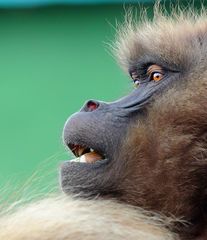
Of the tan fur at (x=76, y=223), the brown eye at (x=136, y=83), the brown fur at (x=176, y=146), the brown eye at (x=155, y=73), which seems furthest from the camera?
the brown eye at (x=136, y=83)

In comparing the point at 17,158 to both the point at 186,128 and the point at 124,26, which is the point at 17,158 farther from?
the point at 186,128

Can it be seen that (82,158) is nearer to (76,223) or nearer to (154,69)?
(154,69)

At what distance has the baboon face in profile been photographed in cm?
194

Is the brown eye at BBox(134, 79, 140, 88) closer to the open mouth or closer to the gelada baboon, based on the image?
the gelada baboon

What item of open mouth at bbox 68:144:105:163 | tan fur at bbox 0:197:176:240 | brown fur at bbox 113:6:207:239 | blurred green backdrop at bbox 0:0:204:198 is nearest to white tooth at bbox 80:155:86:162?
open mouth at bbox 68:144:105:163

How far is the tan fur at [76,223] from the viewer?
1559mm

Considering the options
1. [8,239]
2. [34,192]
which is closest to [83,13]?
[34,192]

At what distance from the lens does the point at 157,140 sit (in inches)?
79.1

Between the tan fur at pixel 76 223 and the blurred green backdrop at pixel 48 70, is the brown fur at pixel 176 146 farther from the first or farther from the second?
the blurred green backdrop at pixel 48 70

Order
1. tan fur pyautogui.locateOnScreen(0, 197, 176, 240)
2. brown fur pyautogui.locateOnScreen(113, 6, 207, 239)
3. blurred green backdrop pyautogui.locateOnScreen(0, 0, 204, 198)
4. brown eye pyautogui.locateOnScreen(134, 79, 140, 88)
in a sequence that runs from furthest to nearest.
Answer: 1. blurred green backdrop pyautogui.locateOnScreen(0, 0, 204, 198)
2. brown eye pyautogui.locateOnScreen(134, 79, 140, 88)
3. brown fur pyautogui.locateOnScreen(113, 6, 207, 239)
4. tan fur pyautogui.locateOnScreen(0, 197, 176, 240)

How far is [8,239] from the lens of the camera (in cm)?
155

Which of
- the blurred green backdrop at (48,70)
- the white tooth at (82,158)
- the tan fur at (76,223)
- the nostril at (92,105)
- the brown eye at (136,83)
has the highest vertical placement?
the blurred green backdrop at (48,70)

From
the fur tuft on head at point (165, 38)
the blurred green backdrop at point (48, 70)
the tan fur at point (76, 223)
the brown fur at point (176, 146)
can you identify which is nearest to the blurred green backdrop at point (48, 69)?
the blurred green backdrop at point (48, 70)

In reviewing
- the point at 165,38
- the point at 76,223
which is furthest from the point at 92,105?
the point at 76,223
